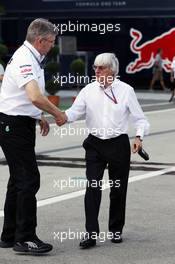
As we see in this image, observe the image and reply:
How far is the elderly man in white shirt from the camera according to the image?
22.8ft

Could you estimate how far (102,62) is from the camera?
688 cm

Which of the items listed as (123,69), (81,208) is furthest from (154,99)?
(81,208)

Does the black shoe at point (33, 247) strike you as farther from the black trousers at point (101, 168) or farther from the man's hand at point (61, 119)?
the man's hand at point (61, 119)

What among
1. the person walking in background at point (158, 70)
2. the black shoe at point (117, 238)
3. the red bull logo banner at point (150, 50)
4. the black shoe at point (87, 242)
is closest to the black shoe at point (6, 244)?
the black shoe at point (87, 242)

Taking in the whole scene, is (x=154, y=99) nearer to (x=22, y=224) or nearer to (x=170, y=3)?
(x=170, y=3)

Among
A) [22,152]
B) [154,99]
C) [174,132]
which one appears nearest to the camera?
[22,152]

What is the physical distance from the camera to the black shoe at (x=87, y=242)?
6.88m

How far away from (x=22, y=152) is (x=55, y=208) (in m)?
2.30

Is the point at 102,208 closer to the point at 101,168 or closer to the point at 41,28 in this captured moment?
the point at 101,168

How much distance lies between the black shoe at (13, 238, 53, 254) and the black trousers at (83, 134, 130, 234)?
442 mm

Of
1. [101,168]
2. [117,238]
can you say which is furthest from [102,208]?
[101,168]

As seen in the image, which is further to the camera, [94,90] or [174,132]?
[174,132]

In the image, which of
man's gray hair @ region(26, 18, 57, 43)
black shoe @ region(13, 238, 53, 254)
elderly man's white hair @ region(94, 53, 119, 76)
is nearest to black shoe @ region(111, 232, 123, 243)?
black shoe @ region(13, 238, 53, 254)

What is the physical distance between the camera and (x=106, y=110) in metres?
6.96
